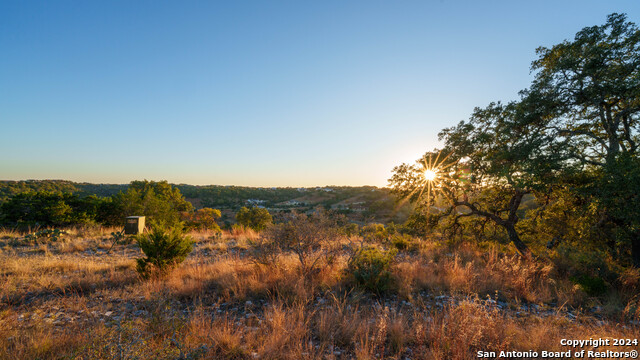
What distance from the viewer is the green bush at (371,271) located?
5125 millimetres

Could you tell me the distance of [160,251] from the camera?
5980 mm

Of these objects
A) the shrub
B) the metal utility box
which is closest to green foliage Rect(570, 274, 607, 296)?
the shrub

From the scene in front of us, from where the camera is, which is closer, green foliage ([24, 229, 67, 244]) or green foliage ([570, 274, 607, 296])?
green foliage ([570, 274, 607, 296])

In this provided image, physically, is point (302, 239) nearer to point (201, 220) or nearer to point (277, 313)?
point (277, 313)

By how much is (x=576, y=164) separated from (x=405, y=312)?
282 inches

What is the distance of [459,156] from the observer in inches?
359

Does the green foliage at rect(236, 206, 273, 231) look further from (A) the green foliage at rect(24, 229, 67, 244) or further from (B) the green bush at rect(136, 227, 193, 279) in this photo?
(B) the green bush at rect(136, 227, 193, 279)

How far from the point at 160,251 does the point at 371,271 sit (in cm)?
532

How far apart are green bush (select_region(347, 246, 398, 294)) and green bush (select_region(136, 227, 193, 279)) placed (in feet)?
14.9

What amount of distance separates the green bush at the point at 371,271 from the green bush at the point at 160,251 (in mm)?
4533

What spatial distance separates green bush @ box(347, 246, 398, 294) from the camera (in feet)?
16.8

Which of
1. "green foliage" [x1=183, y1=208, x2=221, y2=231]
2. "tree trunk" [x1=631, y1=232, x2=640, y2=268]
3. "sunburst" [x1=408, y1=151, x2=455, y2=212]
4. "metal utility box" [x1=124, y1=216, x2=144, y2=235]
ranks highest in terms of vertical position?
"sunburst" [x1=408, y1=151, x2=455, y2=212]

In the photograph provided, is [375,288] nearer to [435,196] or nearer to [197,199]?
[435,196]

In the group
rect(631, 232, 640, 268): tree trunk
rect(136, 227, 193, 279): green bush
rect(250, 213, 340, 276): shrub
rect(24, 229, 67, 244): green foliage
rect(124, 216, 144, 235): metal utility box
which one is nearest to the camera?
rect(250, 213, 340, 276): shrub
